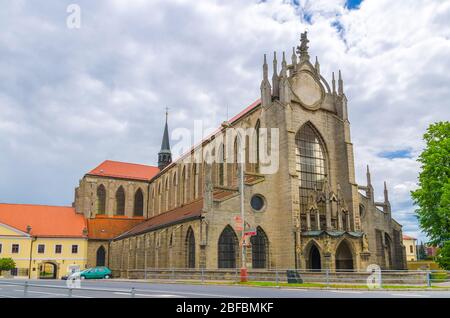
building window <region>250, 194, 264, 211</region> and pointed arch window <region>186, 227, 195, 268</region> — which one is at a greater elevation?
building window <region>250, 194, 264, 211</region>

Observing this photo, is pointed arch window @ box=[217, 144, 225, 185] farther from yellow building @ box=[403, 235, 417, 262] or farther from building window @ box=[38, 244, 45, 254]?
yellow building @ box=[403, 235, 417, 262]

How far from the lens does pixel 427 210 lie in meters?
32.6

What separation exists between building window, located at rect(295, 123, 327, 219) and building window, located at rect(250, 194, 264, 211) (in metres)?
4.30

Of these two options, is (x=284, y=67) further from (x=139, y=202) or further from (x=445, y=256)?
(x=139, y=202)

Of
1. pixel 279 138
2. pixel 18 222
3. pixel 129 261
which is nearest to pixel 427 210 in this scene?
pixel 279 138

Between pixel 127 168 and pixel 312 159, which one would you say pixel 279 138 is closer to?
pixel 312 159

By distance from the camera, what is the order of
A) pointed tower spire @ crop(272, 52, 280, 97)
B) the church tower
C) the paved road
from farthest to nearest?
the church tower < pointed tower spire @ crop(272, 52, 280, 97) < the paved road

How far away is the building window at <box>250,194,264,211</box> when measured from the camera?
37.6 m

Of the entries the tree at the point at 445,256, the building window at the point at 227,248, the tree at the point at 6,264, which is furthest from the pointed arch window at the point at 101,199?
the tree at the point at 445,256

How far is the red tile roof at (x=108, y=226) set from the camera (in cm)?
6216

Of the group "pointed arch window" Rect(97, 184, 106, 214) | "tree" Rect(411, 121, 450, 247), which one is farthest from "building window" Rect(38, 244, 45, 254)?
"tree" Rect(411, 121, 450, 247)

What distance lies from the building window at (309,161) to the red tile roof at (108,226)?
33256mm

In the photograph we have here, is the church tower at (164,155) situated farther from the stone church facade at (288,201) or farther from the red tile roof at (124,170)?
the stone church facade at (288,201)
